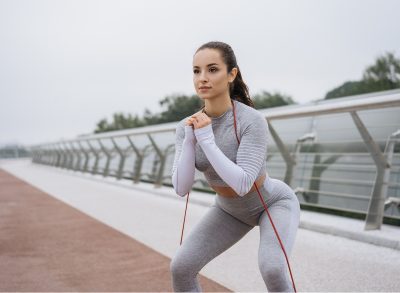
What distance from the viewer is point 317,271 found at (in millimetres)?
4113

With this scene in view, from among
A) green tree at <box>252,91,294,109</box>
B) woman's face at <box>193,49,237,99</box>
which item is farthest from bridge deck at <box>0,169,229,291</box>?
green tree at <box>252,91,294,109</box>

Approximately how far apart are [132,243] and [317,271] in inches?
95.9

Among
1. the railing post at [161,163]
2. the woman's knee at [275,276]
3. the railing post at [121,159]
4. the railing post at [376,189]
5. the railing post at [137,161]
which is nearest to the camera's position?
the woman's knee at [275,276]

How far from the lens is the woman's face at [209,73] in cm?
224

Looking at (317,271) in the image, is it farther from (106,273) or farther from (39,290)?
(39,290)

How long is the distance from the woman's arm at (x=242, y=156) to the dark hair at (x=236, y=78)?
12.4 inches

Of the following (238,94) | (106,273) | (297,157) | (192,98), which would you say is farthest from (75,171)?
(192,98)

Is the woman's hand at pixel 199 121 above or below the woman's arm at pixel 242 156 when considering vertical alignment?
above

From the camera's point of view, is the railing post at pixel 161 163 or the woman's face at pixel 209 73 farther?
the railing post at pixel 161 163

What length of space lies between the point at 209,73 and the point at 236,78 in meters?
0.30

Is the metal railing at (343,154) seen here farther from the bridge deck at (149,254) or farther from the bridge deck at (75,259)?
the bridge deck at (75,259)

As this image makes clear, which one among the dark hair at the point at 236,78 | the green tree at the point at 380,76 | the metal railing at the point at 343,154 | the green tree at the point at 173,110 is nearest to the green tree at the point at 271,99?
the green tree at the point at 173,110

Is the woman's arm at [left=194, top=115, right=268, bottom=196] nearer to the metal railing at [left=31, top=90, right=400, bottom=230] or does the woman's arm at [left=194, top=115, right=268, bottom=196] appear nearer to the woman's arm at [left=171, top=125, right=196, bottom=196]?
the woman's arm at [left=171, top=125, right=196, bottom=196]

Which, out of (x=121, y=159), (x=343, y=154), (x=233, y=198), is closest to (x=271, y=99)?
(x=121, y=159)
